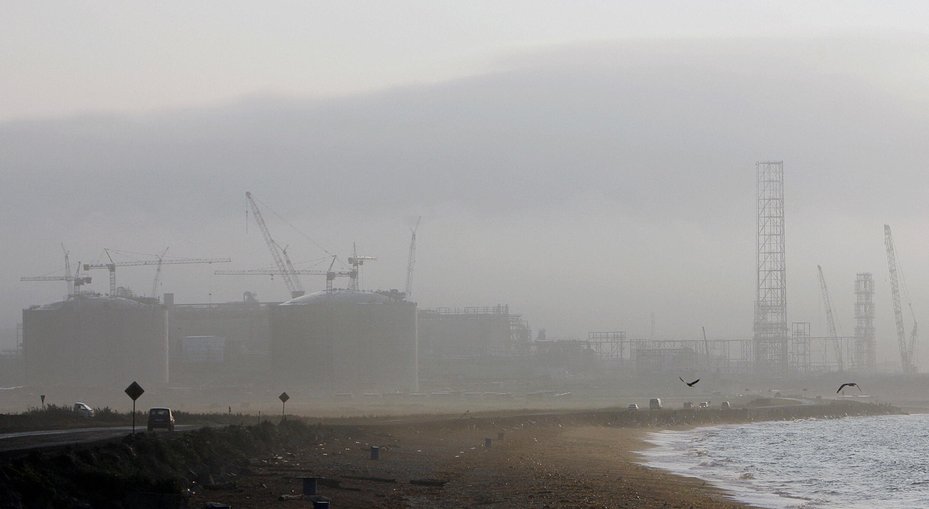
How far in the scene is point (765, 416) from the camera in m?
148

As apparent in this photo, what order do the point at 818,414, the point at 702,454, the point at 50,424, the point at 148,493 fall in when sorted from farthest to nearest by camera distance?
1. the point at 818,414
2. the point at 702,454
3. the point at 50,424
4. the point at 148,493

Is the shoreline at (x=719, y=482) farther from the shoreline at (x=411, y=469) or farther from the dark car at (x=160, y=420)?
the dark car at (x=160, y=420)

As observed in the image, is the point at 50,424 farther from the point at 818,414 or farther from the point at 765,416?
the point at 818,414

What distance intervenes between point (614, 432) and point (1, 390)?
118718 millimetres

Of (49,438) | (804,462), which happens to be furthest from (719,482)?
(49,438)

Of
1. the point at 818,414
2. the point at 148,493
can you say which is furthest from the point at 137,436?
the point at 818,414

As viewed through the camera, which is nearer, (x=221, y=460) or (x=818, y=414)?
(x=221, y=460)

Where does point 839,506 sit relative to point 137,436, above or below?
below

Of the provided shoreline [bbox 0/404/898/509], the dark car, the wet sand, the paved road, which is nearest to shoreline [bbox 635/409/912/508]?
shoreline [bbox 0/404/898/509]

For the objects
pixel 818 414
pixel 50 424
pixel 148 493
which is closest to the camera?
pixel 148 493

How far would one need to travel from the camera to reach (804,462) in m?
76.8

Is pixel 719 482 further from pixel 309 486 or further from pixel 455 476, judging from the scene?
pixel 309 486

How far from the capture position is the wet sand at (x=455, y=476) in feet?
134

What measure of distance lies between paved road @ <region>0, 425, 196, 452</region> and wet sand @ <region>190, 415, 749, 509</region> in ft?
21.8
